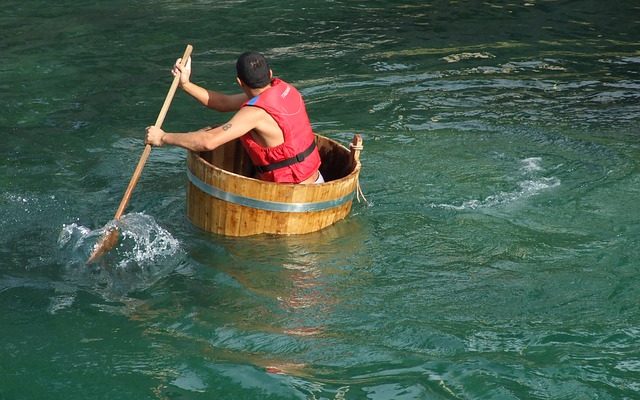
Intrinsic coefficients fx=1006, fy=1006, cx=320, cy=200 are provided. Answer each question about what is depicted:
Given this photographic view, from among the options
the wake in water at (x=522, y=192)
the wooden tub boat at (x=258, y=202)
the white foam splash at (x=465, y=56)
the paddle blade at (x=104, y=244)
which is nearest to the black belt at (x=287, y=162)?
the wooden tub boat at (x=258, y=202)

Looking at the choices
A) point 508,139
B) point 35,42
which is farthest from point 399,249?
point 35,42

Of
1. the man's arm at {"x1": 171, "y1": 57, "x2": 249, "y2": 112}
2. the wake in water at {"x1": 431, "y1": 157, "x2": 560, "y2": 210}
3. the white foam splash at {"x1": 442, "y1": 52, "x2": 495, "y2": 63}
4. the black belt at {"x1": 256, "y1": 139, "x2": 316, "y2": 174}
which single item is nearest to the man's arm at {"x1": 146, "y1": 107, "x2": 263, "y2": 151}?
the black belt at {"x1": 256, "y1": 139, "x2": 316, "y2": 174}

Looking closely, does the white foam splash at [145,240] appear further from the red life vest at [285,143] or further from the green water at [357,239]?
the red life vest at [285,143]

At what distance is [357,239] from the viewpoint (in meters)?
7.91

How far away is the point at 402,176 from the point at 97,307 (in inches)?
139

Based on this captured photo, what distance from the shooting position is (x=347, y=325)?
6434 millimetres

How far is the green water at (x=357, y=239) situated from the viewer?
19.4ft

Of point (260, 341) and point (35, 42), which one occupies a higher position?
point (35, 42)

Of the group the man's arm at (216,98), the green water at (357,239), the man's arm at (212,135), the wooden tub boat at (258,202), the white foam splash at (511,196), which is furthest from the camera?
the white foam splash at (511,196)

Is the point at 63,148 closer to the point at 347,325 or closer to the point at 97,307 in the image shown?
the point at 97,307

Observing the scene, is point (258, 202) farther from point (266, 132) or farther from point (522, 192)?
point (522, 192)

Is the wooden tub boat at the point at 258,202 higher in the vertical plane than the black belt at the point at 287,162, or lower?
lower

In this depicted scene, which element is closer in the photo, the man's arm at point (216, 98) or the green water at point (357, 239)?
the green water at point (357, 239)

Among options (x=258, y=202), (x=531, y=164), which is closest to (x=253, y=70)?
(x=258, y=202)
